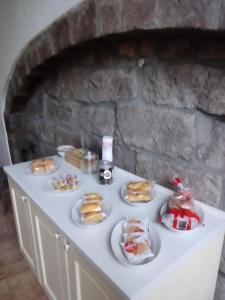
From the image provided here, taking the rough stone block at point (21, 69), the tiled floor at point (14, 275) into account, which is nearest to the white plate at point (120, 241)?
the tiled floor at point (14, 275)

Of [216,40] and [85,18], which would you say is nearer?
[216,40]

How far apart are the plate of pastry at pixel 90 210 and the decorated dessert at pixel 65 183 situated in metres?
0.13

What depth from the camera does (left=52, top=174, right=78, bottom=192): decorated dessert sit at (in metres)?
1.08

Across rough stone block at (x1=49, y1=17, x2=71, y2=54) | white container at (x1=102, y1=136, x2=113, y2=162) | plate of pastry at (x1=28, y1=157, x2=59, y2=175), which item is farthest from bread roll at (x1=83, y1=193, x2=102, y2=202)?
rough stone block at (x1=49, y1=17, x2=71, y2=54)

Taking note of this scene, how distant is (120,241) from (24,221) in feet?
2.45

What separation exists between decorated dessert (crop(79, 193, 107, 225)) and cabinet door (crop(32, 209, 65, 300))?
5.0 inches

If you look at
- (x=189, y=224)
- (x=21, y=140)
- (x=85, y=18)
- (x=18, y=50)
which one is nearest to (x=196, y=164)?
(x=189, y=224)

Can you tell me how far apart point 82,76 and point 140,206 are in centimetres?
86

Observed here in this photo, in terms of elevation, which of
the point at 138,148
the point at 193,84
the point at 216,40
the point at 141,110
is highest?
the point at 216,40

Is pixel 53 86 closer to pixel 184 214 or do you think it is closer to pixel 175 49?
pixel 175 49

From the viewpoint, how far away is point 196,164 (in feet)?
3.14

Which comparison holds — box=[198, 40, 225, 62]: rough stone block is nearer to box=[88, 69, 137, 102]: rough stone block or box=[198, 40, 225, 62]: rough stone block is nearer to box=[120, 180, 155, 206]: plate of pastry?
box=[88, 69, 137, 102]: rough stone block

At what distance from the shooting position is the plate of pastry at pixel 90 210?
2.75ft

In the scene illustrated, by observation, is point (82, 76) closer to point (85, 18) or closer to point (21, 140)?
point (85, 18)
